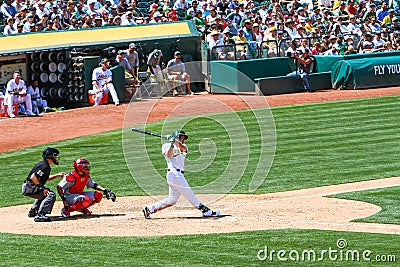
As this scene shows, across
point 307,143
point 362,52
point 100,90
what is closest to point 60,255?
point 307,143

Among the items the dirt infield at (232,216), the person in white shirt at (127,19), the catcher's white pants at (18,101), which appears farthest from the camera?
the person in white shirt at (127,19)

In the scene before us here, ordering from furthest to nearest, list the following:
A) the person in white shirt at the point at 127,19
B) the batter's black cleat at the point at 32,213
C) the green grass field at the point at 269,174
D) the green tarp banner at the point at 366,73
Answer: 1. the green tarp banner at the point at 366,73
2. the person in white shirt at the point at 127,19
3. the batter's black cleat at the point at 32,213
4. the green grass field at the point at 269,174

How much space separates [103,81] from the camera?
26.3 metres

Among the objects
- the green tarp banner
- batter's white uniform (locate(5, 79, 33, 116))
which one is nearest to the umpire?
batter's white uniform (locate(5, 79, 33, 116))

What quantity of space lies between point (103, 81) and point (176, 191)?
44.6ft

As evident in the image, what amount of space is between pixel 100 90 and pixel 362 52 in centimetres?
957

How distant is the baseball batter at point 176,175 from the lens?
12828 mm

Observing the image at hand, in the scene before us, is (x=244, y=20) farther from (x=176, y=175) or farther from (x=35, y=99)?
(x=176, y=175)

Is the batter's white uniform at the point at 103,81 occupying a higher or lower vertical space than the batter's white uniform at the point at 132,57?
lower

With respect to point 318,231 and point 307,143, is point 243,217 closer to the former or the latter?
point 318,231

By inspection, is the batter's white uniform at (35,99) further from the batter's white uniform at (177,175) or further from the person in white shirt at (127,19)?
the batter's white uniform at (177,175)

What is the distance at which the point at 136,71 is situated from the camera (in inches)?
1098

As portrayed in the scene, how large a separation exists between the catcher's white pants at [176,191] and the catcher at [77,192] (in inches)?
28.7

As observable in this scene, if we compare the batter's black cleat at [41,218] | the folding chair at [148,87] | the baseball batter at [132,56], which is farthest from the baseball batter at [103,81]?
the batter's black cleat at [41,218]
